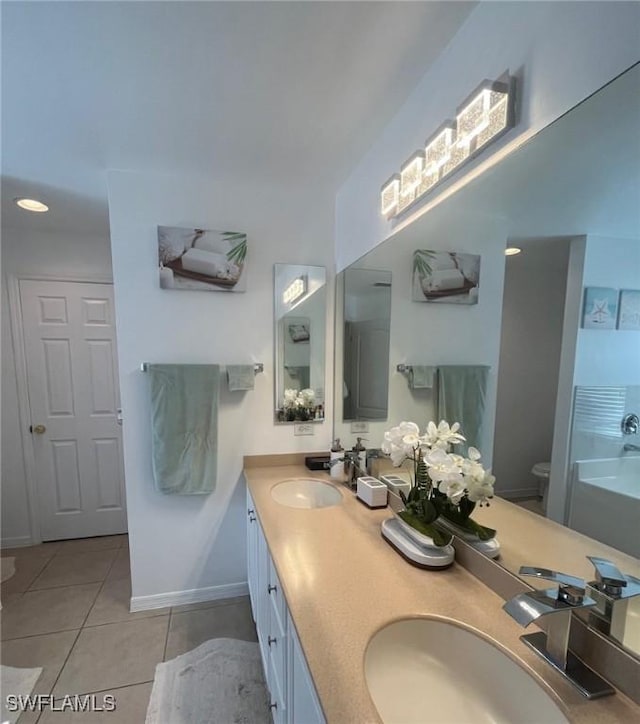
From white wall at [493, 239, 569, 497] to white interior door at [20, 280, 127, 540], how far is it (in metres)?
2.90

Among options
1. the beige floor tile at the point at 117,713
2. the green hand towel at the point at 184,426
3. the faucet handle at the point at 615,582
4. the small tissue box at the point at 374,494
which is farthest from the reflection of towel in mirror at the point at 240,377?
the faucet handle at the point at 615,582

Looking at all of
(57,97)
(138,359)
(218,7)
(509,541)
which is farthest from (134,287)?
(509,541)

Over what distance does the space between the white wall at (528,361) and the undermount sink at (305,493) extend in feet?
3.33

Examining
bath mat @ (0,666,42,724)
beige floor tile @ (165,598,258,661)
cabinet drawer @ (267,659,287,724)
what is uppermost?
cabinet drawer @ (267,659,287,724)

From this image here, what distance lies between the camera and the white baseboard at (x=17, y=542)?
271cm

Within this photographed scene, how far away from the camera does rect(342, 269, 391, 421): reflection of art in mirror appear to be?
1.72m

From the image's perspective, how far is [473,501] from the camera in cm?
105

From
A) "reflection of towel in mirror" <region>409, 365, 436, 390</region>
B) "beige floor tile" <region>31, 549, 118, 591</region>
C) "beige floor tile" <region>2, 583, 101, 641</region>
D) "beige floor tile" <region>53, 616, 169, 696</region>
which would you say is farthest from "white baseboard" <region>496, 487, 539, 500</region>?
"beige floor tile" <region>31, 549, 118, 591</region>

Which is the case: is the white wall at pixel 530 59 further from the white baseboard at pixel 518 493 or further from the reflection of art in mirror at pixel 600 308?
the white baseboard at pixel 518 493

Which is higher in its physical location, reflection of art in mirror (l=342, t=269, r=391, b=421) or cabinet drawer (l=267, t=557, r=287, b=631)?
reflection of art in mirror (l=342, t=269, r=391, b=421)

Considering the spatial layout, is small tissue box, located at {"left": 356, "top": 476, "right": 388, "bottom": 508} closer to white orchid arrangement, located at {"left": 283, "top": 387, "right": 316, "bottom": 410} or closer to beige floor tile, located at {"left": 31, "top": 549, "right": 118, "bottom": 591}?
white orchid arrangement, located at {"left": 283, "top": 387, "right": 316, "bottom": 410}

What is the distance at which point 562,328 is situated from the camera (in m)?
0.84

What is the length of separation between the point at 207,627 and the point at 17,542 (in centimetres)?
195

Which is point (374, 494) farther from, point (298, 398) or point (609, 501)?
point (609, 501)
